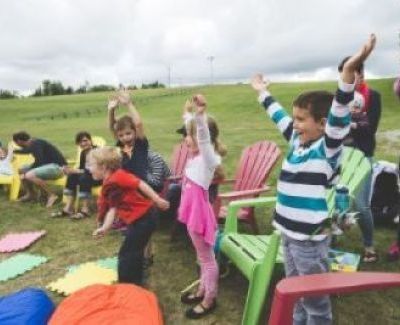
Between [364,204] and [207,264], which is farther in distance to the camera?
[364,204]

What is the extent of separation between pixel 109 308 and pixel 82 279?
4.04 feet

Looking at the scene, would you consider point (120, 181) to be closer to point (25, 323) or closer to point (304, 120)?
point (25, 323)

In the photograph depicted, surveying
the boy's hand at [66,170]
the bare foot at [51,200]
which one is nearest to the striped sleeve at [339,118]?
the boy's hand at [66,170]

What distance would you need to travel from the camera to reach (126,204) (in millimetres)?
4293

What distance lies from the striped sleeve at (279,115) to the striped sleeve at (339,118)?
0.79 m

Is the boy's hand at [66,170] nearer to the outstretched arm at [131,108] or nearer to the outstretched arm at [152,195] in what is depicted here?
the outstretched arm at [131,108]

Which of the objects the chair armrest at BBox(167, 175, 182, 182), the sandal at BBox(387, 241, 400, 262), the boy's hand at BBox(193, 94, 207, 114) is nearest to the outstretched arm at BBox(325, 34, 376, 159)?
the boy's hand at BBox(193, 94, 207, 114)

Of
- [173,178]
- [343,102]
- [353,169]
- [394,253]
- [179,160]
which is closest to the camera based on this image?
[343,102]

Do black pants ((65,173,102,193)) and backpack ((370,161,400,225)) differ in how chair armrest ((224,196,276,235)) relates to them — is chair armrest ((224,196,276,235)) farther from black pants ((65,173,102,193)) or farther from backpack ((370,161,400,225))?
black pants ((65,173,102,193))

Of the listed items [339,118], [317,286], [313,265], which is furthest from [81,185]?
[317,286]

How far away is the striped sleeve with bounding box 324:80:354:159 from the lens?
2.43m

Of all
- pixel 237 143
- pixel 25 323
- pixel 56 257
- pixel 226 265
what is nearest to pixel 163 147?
pixel 237 143

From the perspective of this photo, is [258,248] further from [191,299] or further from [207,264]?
[191,299]

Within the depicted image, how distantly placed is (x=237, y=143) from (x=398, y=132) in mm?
5332
